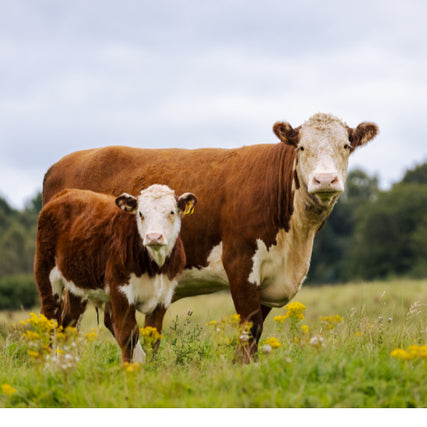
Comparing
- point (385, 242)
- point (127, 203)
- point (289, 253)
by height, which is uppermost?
point (127, 203)

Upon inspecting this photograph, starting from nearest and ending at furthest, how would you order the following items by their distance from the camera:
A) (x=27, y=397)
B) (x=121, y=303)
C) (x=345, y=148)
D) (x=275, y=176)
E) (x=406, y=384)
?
(x=406, y=384) < (x=27, y=397) < (x=121, y=303) < (x=345, y=148) < (x=275, y=176)

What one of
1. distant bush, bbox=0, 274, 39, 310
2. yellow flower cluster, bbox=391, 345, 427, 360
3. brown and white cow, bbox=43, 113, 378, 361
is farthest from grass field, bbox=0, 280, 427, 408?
distant bush, bbox=0, 274, 39, 310

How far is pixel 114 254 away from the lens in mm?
6934

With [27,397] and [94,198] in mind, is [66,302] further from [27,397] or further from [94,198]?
[27,397]

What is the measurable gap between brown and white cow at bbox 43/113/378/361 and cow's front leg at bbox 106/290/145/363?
31 centimetres

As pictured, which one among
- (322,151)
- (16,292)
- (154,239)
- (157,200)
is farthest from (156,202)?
(16,292)

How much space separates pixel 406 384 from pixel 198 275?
3.48m

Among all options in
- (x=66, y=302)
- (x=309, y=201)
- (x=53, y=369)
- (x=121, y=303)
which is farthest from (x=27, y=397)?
(x=309, y=201)

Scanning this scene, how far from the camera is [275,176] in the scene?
788 cm

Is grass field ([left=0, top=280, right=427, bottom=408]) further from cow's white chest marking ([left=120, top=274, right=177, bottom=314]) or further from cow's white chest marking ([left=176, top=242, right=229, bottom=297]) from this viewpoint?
cow's white chest marking ([left=176, top=242, right=229, bottom=297])

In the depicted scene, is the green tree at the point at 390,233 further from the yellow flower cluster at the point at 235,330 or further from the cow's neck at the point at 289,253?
the yellow flower cluster at the point at 235,330

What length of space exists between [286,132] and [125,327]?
2.87 m

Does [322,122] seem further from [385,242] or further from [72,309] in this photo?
[385,242]

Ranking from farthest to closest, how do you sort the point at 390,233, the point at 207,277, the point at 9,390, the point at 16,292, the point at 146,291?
1. the point at 390,233
2. the point at 16,292
3. the point at 207,277
4. the point at 146,291
5. the point at 9,390
